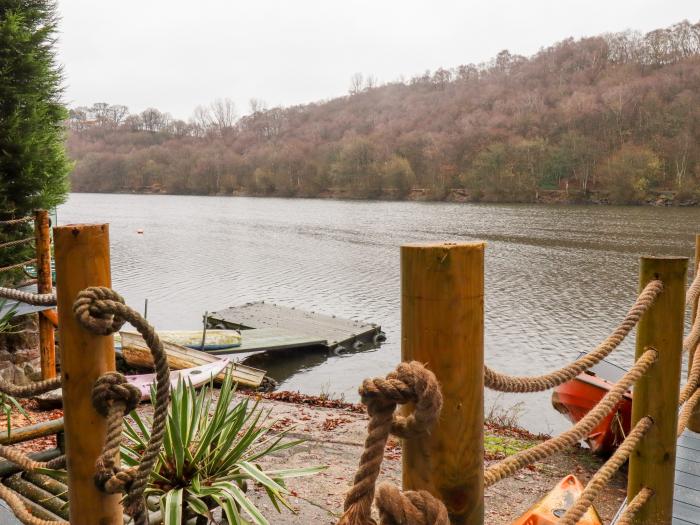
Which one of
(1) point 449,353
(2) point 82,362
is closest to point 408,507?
(1) point 449,353

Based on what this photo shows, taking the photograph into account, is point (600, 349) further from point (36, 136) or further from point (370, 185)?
point (370, 185)

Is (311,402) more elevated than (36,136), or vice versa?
(36,136)

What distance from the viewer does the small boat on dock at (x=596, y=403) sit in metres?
7.27

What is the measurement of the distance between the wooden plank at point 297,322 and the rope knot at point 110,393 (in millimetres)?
14486

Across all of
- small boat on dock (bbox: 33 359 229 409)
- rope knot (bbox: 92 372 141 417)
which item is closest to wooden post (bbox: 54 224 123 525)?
rope knot (bbox: 92 372 141 417)

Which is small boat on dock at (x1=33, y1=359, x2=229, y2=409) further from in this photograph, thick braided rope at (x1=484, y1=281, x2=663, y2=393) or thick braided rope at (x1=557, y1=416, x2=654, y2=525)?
thick braided rope at (x1=484, y1=281, x2=663, y2=393)

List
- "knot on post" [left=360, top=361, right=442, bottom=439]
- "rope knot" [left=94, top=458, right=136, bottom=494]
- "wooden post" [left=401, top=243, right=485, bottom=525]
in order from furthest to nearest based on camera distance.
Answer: "rope knot" [left=94, top=458, right=136, bottom=494] → "wooden post" [left=401, top=243, right=485, bottom=525] → "knot on post" [left=360, top=361, right=442, bottom=439]

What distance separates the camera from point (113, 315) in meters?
1.50

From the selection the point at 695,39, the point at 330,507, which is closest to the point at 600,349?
the point at 330,507

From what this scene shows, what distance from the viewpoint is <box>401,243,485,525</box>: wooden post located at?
4.13ft

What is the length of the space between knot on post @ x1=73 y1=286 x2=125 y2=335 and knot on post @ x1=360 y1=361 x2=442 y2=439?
2.30 ft

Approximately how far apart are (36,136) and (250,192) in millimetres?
93123

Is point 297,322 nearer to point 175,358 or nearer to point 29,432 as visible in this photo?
point 175,358

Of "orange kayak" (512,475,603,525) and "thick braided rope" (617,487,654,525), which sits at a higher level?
"thick braided rope" (617,487,654,525)
